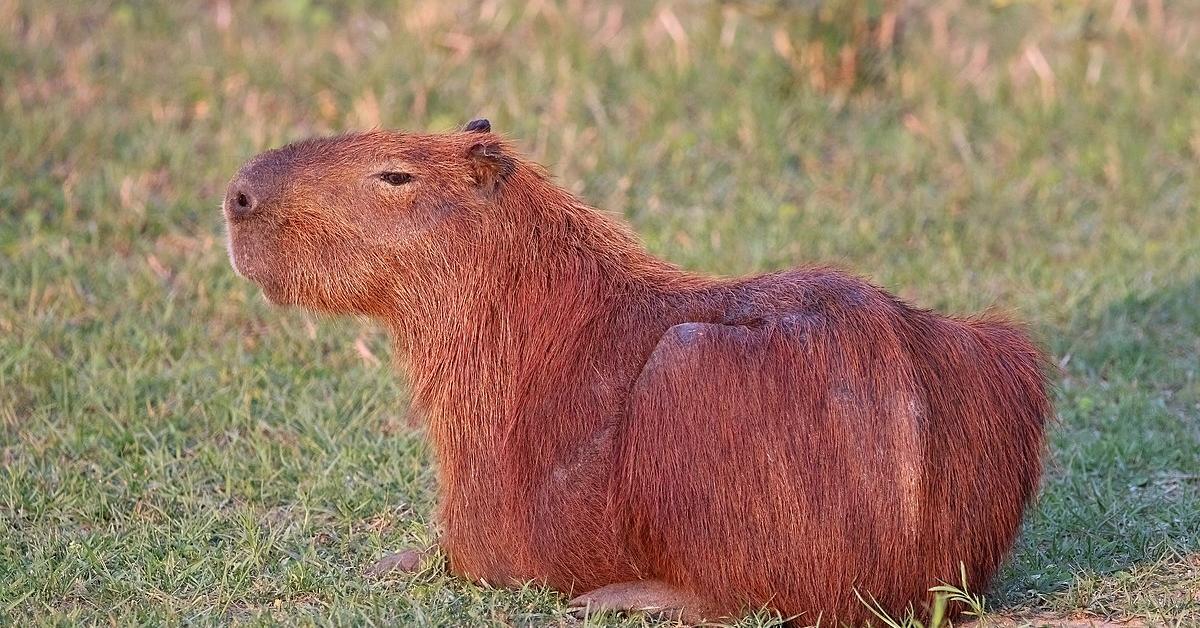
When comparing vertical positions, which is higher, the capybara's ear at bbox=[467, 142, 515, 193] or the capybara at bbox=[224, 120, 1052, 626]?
the capybara's ear at bbox=[467, 142, 515, 193]

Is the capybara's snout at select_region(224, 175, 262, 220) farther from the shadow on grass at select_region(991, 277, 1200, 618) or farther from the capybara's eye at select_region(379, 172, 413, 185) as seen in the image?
the shadow on grass at select_region(991, 277, 1200, 618)

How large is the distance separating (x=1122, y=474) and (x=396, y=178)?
2.23m

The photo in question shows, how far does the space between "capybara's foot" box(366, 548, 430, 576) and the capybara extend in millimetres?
85

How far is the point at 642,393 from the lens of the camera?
3.35 m

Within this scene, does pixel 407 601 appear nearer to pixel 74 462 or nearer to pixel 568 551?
pixel 568 551

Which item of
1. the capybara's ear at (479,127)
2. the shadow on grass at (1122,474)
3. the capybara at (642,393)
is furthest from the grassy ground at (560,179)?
A: the capybara's ear at (479,127)

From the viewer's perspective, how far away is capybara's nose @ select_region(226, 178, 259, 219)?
3670 millimetres

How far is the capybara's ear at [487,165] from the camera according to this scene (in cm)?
363

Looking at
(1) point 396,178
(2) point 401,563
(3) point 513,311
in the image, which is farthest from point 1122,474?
(1) point 396,178

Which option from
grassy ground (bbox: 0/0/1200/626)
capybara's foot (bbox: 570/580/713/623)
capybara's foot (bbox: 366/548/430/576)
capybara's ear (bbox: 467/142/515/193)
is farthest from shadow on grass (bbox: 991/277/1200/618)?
capybara's ear (bbox: 467/142/515/193)

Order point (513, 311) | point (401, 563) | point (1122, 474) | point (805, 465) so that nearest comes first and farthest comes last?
point (805, 465), point (513, 311), point (401, 563), point (1122, 474)

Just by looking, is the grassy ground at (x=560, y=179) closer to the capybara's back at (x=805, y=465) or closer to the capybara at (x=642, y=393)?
the capybara at (x=642, y=393)

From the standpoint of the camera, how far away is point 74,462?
4.51 m

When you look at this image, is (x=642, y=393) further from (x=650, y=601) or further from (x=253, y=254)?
(x=253, y=254)
